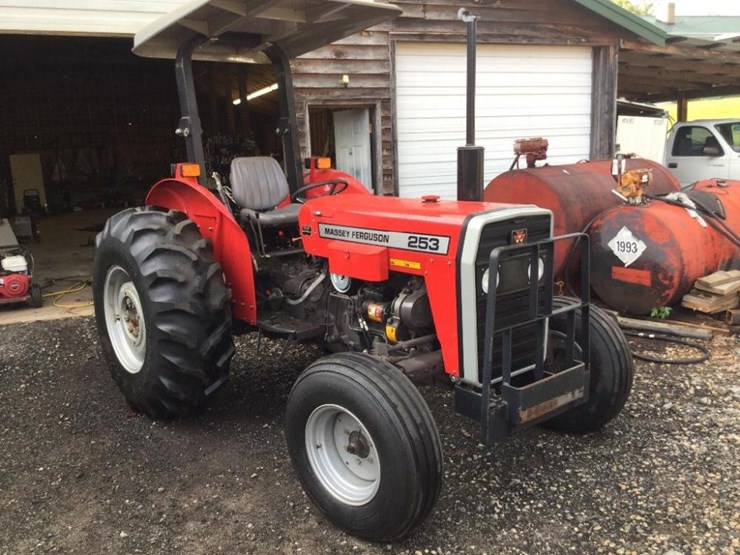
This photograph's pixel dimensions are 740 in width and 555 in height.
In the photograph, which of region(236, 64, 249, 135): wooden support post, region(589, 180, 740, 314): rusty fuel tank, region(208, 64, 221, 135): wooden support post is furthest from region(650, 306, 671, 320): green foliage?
region(208, 64, 221, 135): wooden support post

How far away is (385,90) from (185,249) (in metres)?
4.45

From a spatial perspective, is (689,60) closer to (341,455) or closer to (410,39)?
(410,39)

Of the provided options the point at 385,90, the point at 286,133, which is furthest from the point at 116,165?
the point at 286,133

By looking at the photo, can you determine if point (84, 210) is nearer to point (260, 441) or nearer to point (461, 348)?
point (260, 441)

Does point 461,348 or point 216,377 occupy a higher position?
point 461,348

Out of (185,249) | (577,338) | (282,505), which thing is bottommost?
(282,505)

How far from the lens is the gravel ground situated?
2.46 metres

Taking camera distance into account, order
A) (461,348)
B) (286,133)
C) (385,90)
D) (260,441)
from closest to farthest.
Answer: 1. (461,348)
2. (260,441)
3. (286,133)
4. (385,90)

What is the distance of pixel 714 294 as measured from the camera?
15.9 feet

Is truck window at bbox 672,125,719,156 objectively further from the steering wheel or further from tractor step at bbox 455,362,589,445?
tractor step at bbox 455,362,589,445

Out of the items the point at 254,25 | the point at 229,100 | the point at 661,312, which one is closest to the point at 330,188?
the point at 254,25

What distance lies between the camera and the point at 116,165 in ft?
50.3

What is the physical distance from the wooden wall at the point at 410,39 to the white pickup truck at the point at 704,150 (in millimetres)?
2344

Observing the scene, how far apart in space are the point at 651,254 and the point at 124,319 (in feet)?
12.3
